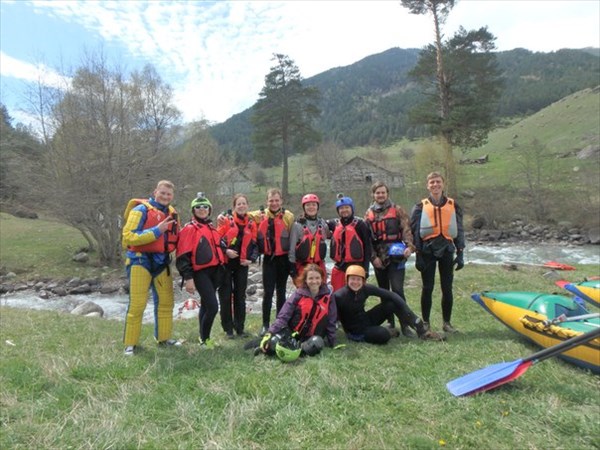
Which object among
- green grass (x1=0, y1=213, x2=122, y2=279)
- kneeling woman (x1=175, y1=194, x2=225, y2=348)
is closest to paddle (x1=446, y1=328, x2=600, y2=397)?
kneeling woman (x1=175, y1=194, x2=225, y2=348)

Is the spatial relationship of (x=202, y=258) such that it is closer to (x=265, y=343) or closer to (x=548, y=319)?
(x=265, y=343)

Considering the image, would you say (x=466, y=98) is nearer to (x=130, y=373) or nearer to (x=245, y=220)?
(x=245, y=220)

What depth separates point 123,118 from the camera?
741 inches

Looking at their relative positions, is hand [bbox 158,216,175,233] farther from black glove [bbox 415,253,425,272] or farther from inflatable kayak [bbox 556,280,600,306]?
inflatable kayak [bbox 556,280,600,306]

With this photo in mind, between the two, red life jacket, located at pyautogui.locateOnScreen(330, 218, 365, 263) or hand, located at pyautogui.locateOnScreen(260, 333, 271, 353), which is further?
red life jacket, located at pyautogui.locateOnScreen(330, 218, 365, 263)

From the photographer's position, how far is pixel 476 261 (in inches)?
728

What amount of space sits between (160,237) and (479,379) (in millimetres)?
3845

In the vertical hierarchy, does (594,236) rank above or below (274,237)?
below

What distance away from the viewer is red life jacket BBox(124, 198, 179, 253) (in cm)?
499

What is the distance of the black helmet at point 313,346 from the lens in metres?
4.72

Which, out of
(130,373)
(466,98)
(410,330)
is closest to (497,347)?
(410,330)

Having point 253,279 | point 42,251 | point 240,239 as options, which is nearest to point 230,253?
point 240,239

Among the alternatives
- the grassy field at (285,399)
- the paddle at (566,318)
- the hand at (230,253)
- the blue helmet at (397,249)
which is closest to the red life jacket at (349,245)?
the blue helmet at (397,249)

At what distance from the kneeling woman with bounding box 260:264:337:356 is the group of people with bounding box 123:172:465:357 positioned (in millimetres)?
12
